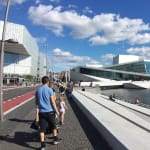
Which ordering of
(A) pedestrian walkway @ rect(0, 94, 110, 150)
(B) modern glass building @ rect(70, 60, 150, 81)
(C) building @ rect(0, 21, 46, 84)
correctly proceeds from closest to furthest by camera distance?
1. (A) pedestrian walkway @ rect(0, 94, 110, 150)
2. (C) building @ rect(0, 21, 46, 84)
3. (B) modern glass building @ rect(70, 60, 150, 81)

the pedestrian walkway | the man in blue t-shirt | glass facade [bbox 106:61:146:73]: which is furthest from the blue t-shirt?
glass facade [bbox 106:61:146:73]

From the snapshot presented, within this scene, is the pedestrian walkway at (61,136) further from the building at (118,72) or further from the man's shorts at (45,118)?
the building at (118,72)

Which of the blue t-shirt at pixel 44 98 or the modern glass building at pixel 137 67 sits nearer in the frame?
the blue t-shirt at pixel 44 98

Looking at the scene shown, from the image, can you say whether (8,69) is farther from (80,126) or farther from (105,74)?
(80,126)

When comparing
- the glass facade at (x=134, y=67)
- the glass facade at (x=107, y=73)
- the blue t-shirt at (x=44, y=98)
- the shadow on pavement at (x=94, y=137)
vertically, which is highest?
the glass facade at (x=134, y=67)

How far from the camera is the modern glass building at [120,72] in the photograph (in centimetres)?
15250

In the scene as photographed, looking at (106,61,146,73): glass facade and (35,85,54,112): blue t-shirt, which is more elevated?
(106,61,146,73): glass facade

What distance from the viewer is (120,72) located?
15912 centimetres

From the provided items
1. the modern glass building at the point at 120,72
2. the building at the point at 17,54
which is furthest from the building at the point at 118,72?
the building at the point at 17,54

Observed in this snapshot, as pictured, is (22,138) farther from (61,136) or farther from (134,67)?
(134,67)

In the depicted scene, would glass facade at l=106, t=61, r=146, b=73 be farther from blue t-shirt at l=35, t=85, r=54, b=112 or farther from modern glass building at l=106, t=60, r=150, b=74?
blue t-shirt at l=35, t=85, r=54, b=112

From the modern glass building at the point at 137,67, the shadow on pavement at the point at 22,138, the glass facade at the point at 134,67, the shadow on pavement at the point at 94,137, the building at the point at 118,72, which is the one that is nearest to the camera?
the shadow on pavement at the point at 94,137

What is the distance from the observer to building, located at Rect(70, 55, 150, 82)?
152625 millimetres

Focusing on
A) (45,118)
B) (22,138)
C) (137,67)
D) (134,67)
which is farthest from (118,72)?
(45,118)
